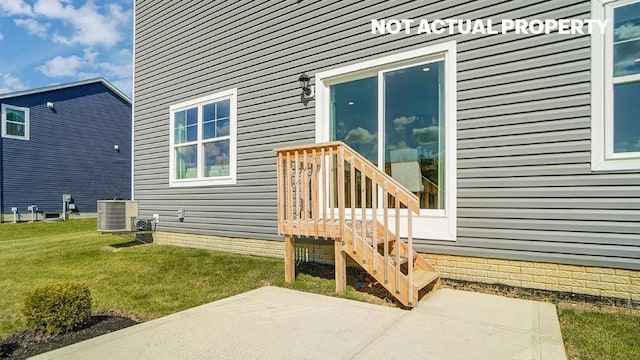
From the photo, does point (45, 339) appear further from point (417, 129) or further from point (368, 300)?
point (417, 129)

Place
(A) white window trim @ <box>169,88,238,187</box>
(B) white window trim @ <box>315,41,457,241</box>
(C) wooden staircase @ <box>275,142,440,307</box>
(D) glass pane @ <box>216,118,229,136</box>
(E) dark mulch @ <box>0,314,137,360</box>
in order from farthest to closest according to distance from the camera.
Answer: (D) glass pane @ <box>216,118,229,136</box>, (A) white window trim @ <box>169,88,238,187</box>, (B) white window trim @ <box>315,41,457,241</box>, (C) wooden staircase @ <box>275,142,440,307</box>, (E) dark mulch @ <box>0,314,137,360</box>

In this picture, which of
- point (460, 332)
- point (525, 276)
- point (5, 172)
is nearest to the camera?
point (460, 332)

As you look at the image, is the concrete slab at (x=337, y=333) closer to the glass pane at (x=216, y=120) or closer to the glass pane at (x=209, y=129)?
the glass pane at (x=216, y=120)

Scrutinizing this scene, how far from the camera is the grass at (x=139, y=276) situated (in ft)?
11.9

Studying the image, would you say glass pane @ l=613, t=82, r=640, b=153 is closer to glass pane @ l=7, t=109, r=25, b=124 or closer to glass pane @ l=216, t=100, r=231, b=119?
glass pane @ l=216, t=100, r=231, b=119

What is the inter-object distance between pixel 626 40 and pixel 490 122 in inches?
52.7

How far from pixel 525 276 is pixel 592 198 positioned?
99 cm

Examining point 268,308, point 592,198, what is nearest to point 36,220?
point 268,308

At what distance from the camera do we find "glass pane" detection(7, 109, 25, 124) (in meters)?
13.3

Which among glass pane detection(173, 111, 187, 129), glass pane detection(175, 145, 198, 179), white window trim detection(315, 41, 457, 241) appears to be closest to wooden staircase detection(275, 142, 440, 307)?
white window trim detection(315, 41, 457, 241)

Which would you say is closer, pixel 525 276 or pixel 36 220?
pixel 525 276

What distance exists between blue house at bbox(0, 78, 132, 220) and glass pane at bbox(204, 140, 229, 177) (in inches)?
455

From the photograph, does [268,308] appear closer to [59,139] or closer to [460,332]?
[460,332]

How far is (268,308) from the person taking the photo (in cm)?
327
